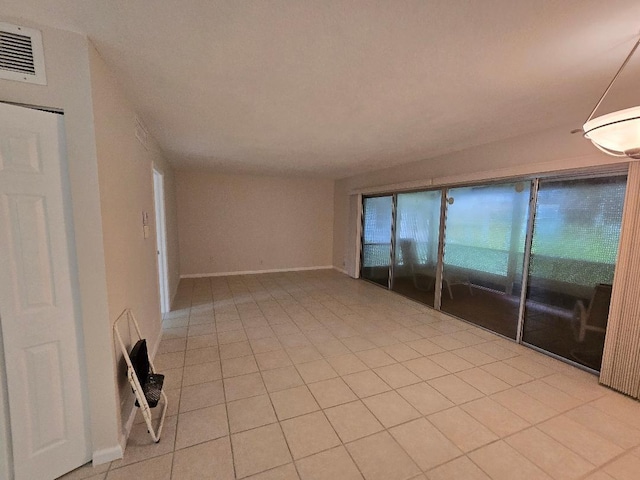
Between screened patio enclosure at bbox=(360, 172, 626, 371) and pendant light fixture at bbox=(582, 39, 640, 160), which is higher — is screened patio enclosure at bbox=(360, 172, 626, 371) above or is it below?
below

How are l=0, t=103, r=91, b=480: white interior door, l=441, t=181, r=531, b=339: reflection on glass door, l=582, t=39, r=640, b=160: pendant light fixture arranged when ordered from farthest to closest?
1. l=441, t=181, r=531, b=339: reflection on glass door
2. l=0, t=103, r=91, b=480: white interior door
3. l=582, t=39, r=640, b=160: pendant light fixture

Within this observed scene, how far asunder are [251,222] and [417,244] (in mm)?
3818

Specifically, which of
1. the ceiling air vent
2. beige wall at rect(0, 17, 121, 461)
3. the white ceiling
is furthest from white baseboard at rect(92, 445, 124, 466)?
the white ceiling

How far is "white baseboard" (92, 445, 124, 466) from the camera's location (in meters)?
1.55

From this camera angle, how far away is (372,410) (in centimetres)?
202

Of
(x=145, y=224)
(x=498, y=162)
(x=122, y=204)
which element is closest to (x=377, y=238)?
(x=498, y=162)

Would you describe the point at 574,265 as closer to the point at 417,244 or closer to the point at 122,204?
the point at 417,244

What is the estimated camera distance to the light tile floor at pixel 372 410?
61.5 inches

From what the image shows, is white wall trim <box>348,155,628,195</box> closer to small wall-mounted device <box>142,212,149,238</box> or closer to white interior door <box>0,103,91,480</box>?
small wall-mounted device <box>142,212,149,238</box>

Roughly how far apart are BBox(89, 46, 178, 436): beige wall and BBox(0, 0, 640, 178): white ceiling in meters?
0.22

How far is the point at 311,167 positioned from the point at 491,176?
3027 millimetres

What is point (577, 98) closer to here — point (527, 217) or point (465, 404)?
point (527, 217)

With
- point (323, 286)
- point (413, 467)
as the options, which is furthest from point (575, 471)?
point (323, 286)

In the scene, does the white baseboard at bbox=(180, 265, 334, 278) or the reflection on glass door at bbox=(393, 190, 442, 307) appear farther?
the white baseboard at bbox=(180, 265, 334, 278)
